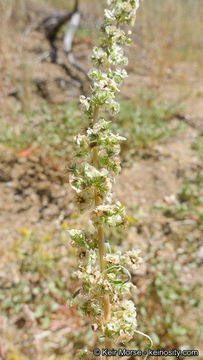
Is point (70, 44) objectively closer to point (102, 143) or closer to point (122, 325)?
point (102, 143)

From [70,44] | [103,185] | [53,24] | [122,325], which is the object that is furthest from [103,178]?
[53,24]

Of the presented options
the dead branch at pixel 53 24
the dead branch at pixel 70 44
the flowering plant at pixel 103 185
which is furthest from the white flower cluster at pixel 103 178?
the dead branch at pixel 53 24

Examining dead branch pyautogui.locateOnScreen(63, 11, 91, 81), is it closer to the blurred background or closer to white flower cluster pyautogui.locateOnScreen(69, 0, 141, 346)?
the blurred background

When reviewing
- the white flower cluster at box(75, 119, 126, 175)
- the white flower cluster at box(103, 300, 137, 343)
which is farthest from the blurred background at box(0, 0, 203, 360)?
the white flower cluster at box(103, 300, 137, 343)

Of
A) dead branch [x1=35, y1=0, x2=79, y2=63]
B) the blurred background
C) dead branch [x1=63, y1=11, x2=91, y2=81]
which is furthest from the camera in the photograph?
dead branch [x1=35, y1=0, x2=79, y2=63]

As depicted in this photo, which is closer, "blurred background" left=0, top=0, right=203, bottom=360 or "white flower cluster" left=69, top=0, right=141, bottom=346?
"white flower cluster" left=69, top=0, right=141, bottom=346

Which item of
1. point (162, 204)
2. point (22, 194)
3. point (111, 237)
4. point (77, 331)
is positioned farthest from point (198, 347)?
point (22, 194)

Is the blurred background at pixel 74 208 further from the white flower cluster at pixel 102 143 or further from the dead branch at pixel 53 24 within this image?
the dead branch at pixel 53 24

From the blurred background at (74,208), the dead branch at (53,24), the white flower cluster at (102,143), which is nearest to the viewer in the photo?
the white flower cluster at (102,143)

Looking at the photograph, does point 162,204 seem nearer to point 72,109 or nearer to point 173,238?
point 173,238
